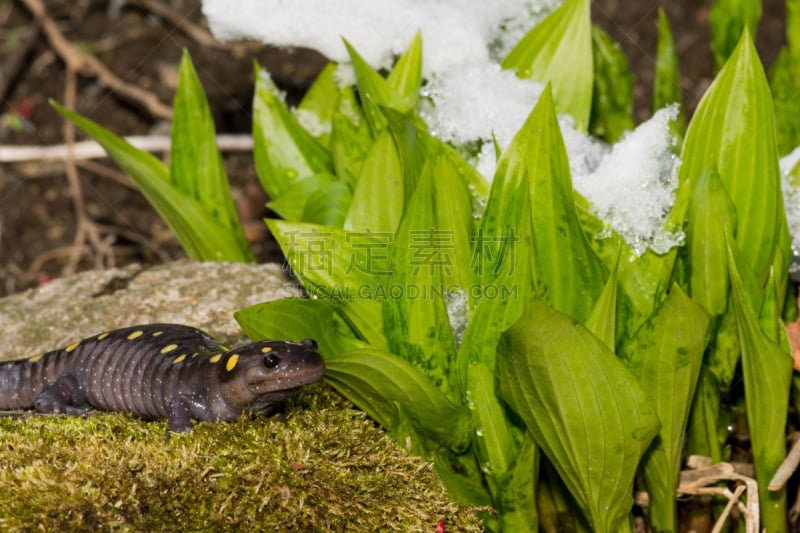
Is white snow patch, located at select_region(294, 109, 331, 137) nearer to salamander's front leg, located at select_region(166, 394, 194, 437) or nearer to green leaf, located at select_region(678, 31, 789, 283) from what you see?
salamander's front leg, located at select_region(166, 394, 194, 437)

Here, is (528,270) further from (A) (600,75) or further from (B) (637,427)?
(A) (600,75)

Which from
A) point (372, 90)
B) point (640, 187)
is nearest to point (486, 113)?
point (372, 90)

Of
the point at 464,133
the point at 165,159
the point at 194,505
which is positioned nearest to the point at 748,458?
the point at 464,133

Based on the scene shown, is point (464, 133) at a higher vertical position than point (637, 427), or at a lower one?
higher

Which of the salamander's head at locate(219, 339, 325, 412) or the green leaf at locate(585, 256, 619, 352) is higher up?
the green leaf at locate(585, 256, 619, 352)

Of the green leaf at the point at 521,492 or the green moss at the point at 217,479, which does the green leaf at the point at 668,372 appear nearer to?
the green leaf at the point at 521,492

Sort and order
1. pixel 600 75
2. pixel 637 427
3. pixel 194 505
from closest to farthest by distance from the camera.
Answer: pixel 194 505
pixel 637 427
pixel 600 75

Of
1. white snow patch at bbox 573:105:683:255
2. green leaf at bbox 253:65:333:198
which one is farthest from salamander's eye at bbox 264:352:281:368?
green leaf at bbox 253:65:333:198
